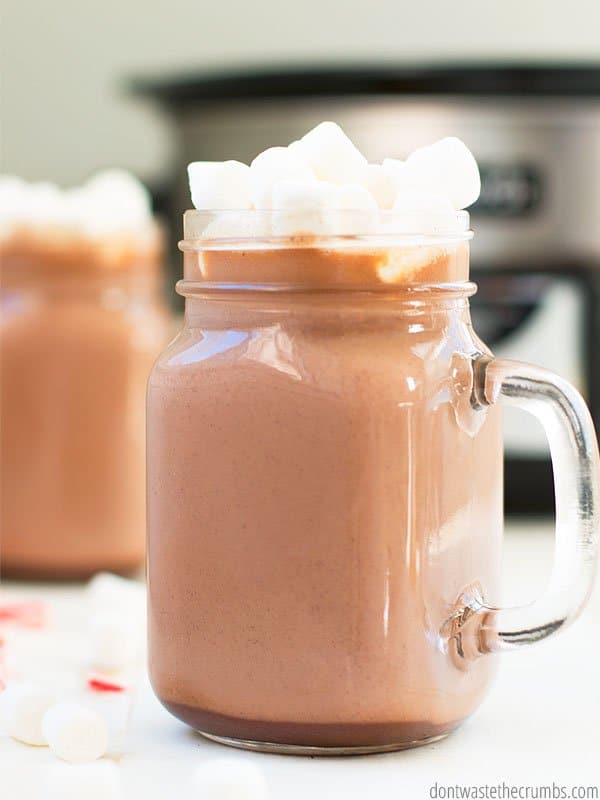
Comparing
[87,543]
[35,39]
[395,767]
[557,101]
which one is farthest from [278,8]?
[395,767]

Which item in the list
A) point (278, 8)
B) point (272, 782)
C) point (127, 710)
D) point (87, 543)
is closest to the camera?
point (272, 782)

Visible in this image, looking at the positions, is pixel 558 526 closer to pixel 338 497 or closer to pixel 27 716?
pixel 338 497

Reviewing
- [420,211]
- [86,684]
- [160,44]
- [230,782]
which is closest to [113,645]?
[86,684]

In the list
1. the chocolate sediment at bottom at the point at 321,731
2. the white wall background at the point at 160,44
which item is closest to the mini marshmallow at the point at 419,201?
the chocolate sediment at bottom at the point at 321,731

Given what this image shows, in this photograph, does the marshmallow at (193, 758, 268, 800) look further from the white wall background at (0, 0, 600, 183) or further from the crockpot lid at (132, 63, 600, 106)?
the white wall background at (0, 0, 600, 183)

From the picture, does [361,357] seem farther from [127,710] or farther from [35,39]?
[35,39]

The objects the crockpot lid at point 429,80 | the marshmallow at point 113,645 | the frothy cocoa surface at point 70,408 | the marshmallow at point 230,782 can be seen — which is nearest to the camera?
the marshmallow at point 230,782

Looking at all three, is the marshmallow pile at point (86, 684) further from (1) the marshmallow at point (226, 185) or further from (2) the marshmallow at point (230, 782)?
(1) the marshmallow at point (226, 185)

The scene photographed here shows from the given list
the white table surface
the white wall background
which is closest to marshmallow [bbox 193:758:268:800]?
the white table surface
